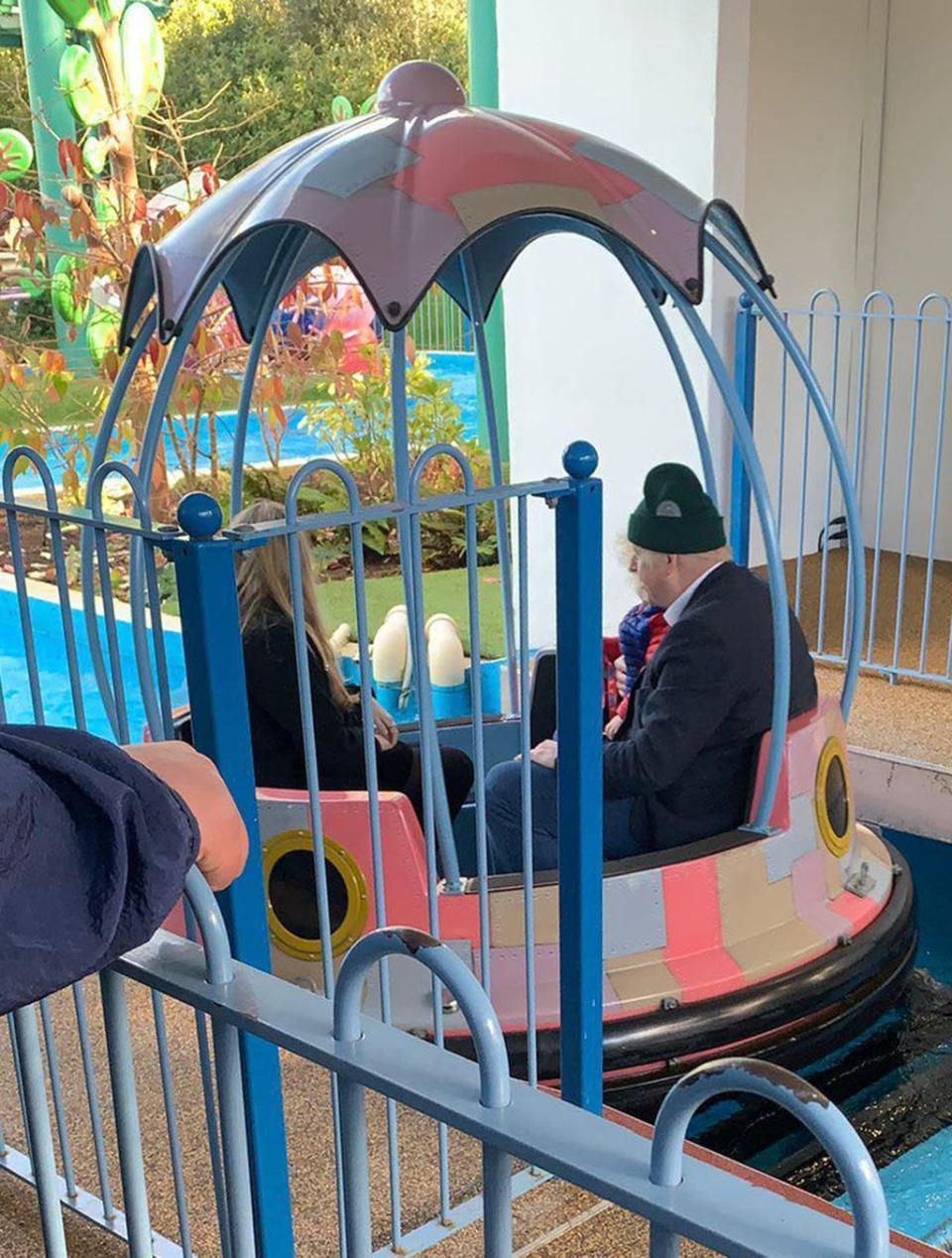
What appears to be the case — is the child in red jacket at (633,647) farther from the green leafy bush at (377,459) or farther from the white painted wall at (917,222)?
the green leafy bush at (377,459)

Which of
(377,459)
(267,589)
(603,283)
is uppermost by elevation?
(603,283)

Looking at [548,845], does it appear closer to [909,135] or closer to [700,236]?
[700,236]

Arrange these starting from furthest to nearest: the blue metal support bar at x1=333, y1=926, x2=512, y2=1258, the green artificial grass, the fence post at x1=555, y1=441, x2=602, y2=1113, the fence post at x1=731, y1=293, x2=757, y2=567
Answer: the green artificial grass
the fence post at x1=731, y1=293, x2=757, y2=567
the fence post at x1=555, y1=441, x2=602, y2=1113
the blue metal support bar at x1=333, y1=926, x2=512, y2=1258

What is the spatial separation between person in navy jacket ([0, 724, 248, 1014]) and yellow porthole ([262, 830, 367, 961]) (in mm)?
1665

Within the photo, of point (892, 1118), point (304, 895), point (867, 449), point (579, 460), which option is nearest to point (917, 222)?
point (867, 449)

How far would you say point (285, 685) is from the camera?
250 cm

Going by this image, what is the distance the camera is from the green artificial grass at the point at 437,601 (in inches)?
255

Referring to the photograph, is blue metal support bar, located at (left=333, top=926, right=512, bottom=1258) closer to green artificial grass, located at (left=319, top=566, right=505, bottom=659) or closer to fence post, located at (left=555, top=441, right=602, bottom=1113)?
fence post, located at (left=555, top=441, right=602, bottom=1113)

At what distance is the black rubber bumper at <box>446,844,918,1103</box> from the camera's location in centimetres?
257

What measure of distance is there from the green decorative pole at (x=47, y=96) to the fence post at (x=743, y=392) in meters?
4.30

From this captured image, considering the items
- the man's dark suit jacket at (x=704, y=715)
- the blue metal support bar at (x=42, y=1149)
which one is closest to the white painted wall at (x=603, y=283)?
the man's dark suit jacket at (x=704, y=715)

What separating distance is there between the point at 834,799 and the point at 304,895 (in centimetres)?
110

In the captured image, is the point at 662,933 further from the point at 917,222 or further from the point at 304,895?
the point at 917,222

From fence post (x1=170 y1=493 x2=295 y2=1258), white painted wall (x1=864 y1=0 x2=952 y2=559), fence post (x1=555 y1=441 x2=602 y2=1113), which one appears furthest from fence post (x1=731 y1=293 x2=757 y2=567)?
fence post (x1=170 y1=493 x2=295 y2=1258)
